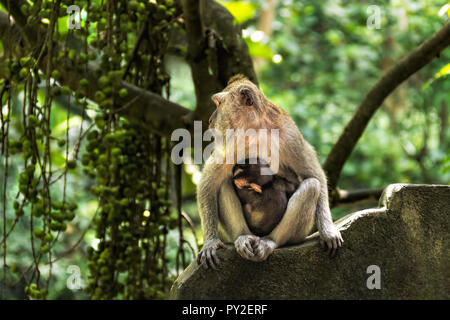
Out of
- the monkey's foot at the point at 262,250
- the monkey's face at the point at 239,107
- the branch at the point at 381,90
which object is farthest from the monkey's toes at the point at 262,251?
the branch at the point at 381,90

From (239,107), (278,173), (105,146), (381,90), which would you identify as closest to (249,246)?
(278,173)

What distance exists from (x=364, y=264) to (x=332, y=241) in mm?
162

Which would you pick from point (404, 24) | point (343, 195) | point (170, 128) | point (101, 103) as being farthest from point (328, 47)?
point (101, 103)

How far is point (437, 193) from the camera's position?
7.32 feet

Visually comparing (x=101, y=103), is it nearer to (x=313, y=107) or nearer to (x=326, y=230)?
(x=326, y=230)

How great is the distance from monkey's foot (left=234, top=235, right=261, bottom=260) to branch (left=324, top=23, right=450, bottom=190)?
1.32 metres

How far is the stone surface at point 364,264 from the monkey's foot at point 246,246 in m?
0.03

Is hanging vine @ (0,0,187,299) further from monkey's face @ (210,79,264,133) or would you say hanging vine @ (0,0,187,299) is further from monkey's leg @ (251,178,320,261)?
monkey's leg @ (251,178,320,261)

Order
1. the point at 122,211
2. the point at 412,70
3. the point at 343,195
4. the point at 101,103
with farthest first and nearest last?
the point at 343,195
the point at 412,70
the point at 122,211
the point at 101,103

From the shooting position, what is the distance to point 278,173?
2.57 metres

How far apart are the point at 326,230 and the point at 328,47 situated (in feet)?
25.8

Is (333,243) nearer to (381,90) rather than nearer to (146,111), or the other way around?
(146,111)

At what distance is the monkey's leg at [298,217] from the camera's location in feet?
7.65

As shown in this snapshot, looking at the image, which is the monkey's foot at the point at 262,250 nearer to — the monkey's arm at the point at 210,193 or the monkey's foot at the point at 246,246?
the monkey's foot at the point at 246,246
